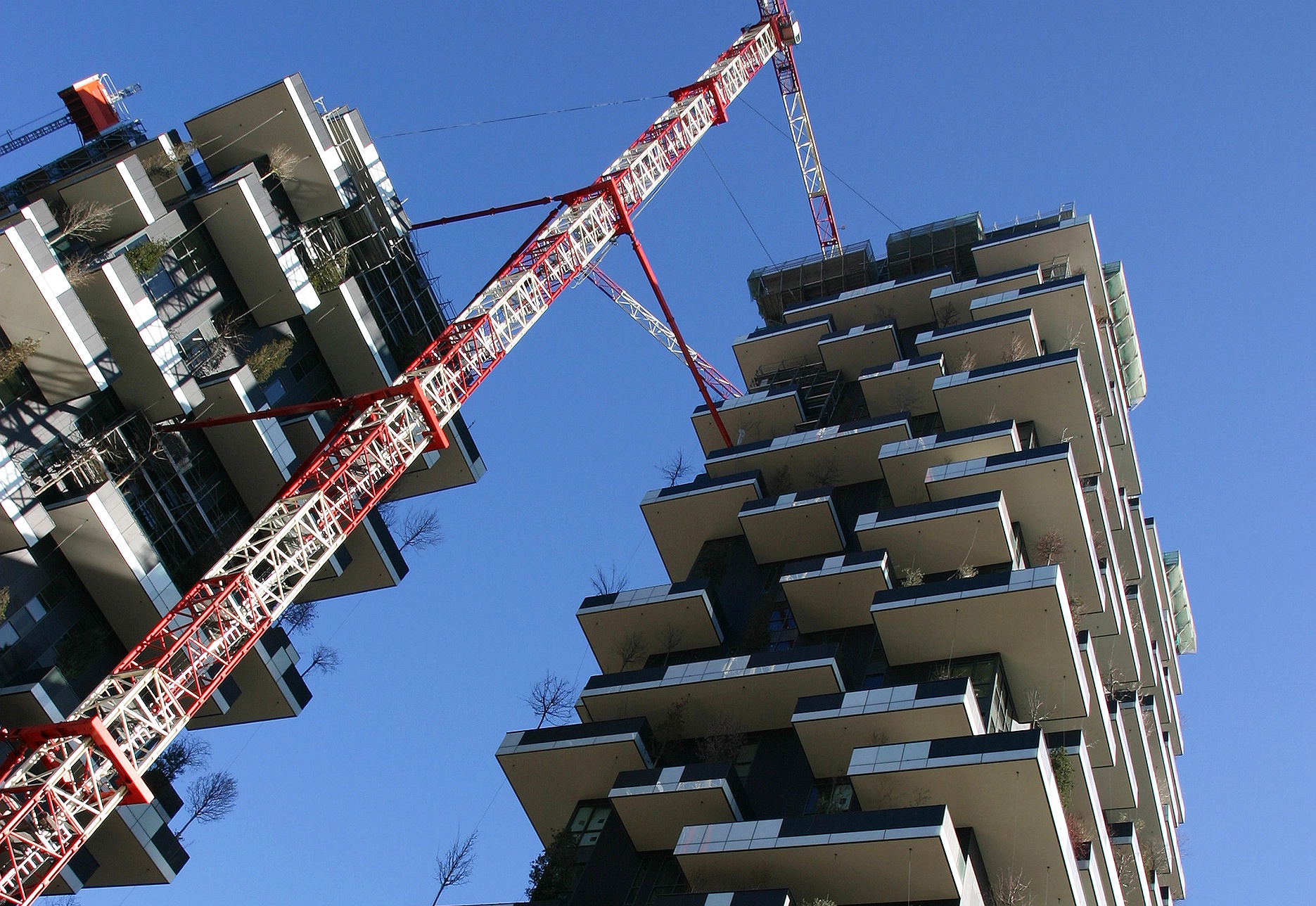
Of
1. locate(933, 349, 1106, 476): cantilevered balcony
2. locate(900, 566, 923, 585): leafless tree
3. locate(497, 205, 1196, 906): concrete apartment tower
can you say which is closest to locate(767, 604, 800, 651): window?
locate(497, 205, 1196, 906): concrete apartment tower

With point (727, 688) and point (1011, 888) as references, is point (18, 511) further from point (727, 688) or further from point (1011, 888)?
point (1011, 888)

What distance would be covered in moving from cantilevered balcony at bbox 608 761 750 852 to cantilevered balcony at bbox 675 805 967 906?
7.73ft

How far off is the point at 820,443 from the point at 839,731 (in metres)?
15.9

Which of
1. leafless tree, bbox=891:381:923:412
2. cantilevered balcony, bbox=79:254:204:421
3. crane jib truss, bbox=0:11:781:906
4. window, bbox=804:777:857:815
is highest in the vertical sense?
cantilevered balcony, bbox=79:254:204:421

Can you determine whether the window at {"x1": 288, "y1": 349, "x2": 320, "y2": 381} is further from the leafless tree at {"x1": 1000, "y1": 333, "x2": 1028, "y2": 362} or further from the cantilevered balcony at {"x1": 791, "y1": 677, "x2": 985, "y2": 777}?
the leafless tree at {"x1": 1000, "y1": 333, "x2": 1028, "y2": 362}

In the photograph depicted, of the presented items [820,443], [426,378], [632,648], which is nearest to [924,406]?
[820,443]

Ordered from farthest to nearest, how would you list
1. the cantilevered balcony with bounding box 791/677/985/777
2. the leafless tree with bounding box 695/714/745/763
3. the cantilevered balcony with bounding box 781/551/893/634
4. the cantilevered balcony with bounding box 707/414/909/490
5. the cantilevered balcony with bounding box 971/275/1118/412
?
the cantilevered balcony with bounding box 971/275/1118/412 → the cantilevered balcony with bounding box 707/414/909/490 → the cantilevered balcony with bounding box 781/551/893/634 → the leafless tree with bounding box 695/714/745/763 → the cantilevered balcony with bounding box 791/677/985/777

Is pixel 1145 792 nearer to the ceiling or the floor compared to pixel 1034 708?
nearer to the floor

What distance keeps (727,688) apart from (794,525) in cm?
864

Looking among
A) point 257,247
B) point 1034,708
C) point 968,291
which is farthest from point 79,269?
point 968,291

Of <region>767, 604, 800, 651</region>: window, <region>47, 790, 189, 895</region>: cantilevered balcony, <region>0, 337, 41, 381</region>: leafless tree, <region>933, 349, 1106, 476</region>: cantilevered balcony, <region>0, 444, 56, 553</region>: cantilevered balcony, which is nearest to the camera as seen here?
<region>0, 337, 41, 381</region>: leafless tree

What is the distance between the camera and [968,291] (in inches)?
2188

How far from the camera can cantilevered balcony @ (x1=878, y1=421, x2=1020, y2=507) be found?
42656mm

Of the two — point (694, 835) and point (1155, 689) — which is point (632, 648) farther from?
point (1155, 689)
